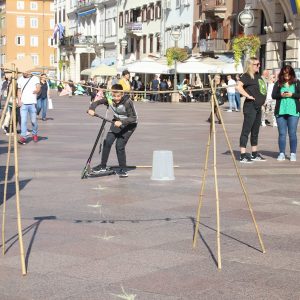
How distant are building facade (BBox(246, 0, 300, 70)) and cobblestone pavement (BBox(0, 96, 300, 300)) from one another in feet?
99.3

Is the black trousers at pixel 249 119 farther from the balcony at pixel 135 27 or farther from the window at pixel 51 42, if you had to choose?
the window at pixel 51 42

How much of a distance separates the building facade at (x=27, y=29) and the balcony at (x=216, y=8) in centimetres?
6986

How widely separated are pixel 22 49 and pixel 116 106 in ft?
385

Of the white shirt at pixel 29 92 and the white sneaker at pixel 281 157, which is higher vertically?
the white shirt at pixel 29 92

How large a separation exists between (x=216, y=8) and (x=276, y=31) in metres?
10.5

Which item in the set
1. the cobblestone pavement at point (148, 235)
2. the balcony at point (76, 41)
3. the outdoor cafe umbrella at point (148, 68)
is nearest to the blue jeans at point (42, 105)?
the cobblestone pavement at point (148, 235)

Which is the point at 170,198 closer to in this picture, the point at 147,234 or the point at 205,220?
the point at 205,220

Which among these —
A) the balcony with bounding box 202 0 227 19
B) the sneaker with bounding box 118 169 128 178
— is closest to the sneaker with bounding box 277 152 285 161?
the sneaker with bounding box 118 169 128 178

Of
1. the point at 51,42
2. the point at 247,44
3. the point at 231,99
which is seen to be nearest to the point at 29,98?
the point at 231,99

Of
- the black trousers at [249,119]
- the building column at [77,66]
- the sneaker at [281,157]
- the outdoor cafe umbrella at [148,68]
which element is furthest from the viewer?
the building column at [77,66]

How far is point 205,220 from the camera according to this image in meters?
7.99

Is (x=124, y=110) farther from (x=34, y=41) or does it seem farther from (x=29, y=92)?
(x=34, y=41)

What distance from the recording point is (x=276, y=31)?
45.0 m

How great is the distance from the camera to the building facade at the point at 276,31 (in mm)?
42031
